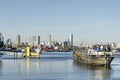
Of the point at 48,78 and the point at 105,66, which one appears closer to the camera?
the point at 48,78

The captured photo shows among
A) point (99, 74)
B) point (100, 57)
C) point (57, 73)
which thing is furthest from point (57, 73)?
point (100, 57)

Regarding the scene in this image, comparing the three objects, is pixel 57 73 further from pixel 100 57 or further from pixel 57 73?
pixel 100 57

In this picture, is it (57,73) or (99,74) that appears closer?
(99,74)

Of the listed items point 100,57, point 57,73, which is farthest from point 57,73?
point 100,57

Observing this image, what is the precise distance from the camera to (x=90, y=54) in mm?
82562

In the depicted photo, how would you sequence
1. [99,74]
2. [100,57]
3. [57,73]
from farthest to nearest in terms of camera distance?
[100,57]
[57,73]
[99,74]

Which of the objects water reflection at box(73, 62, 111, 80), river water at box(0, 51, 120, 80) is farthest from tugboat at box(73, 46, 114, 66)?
water reflection at box(73, 62, 111, 80)

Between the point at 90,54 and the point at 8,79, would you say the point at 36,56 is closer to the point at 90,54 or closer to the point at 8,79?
the point at 90,54

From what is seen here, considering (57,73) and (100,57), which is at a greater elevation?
(100,57)

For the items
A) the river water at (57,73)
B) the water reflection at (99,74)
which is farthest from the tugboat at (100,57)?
the water reflection at (99,74)

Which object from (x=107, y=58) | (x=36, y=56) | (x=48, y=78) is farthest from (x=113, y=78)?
(x=36, y=56)

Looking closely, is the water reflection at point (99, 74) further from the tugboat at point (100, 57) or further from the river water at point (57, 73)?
the tugboat at point (100, 57)

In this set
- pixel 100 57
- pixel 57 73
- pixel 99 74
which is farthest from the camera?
pixel 100 57

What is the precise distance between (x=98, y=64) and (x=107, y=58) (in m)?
4.10
